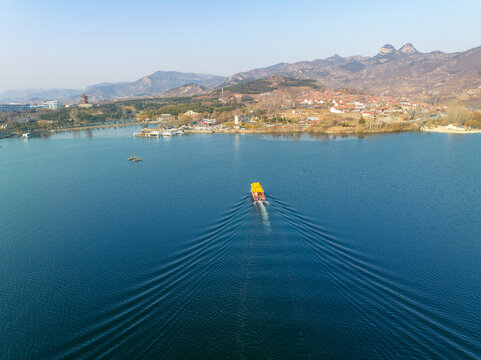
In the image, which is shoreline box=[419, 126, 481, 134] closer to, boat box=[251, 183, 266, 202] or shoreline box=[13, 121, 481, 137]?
shoreline box=[13, 121, 481, 137]

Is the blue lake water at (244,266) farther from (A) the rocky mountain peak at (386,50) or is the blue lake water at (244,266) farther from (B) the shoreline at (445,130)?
(A) the rocky mountain peak at (386,50)

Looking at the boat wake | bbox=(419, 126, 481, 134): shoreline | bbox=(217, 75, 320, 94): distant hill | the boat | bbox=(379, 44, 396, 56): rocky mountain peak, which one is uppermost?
bbox=(379, 44, 396, 56): rocky mountain peak

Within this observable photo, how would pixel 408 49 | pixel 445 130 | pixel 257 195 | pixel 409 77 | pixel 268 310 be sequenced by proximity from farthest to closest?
1. pixel 408 49
2. pixel 409 77
3. pixel 445 130
4. pixel 257 195
5. pixel 268 310

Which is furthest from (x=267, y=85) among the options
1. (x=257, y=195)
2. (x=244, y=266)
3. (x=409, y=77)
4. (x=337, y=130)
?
(x=244, y=266)

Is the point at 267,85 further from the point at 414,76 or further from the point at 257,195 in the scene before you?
the point at 257,195

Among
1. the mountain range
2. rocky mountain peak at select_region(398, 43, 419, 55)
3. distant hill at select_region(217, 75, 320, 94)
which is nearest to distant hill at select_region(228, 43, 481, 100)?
the mountain range

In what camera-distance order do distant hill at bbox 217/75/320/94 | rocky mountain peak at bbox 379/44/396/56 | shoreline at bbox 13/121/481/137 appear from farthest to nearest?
rocky mountain peak at bbox 379/44/396/56
distant hill at bbox 217/75/320/94
shoreline at bbox 13/121/481/137

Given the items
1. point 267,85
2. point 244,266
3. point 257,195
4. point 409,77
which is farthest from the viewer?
point 409,77
